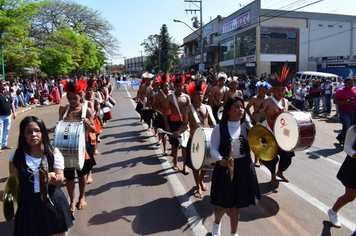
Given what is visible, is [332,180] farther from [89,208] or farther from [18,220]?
[18,220]

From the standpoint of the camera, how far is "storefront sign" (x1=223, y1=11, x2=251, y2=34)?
34.6m

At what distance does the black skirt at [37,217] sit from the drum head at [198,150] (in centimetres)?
189

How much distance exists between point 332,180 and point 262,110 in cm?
198

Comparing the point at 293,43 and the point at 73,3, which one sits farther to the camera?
the point at 73,3

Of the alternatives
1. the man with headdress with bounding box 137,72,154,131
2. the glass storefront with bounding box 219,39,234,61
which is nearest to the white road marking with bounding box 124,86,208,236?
the man with headdress with bounding box 137,72,154,131

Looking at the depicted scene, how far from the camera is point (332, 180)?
5.69 metres

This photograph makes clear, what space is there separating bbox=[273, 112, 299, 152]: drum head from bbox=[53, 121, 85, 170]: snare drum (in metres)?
3.16

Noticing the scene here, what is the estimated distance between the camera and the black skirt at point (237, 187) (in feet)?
11.3

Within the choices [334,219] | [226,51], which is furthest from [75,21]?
[334,219]

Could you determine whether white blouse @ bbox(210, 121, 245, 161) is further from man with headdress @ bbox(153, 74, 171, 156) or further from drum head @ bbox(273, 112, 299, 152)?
man with headdress @ bbox(153, 74, 171, 156)

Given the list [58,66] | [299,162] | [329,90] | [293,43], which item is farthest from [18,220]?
[293,43]

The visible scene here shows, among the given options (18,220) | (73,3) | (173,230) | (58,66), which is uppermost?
(73,3)

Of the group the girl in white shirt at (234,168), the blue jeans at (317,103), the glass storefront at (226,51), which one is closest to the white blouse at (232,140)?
the girl in white shirt at (234,168)

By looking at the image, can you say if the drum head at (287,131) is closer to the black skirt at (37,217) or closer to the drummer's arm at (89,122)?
the drummer's arm at (89,122)
